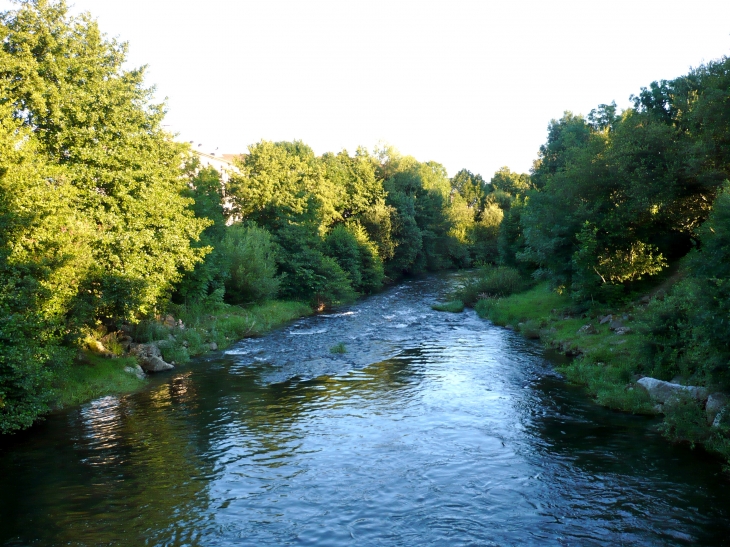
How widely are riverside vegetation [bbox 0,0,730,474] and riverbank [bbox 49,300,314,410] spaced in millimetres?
108

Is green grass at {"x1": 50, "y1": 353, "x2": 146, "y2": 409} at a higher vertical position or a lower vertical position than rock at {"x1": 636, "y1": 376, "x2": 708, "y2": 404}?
higher

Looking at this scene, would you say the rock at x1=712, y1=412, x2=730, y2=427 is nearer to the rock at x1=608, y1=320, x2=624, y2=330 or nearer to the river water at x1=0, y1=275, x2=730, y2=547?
the river water at x1=0, y1=275, x2=730, y2=547

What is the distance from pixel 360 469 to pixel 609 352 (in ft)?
45.8

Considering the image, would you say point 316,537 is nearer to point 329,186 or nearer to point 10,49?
point 10,49

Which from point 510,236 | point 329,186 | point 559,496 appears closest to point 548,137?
point 510,236

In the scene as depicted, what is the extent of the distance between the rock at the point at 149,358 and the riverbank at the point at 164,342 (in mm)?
587

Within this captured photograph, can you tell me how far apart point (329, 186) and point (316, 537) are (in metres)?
57.3

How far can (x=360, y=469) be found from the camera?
1448 centimetres

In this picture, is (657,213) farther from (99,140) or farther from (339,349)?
(99,140)

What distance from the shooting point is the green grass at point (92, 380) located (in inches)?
835

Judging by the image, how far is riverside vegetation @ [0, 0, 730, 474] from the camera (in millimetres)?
17172

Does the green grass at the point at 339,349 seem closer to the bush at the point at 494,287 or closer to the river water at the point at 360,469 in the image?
the river water at the point at 360,469

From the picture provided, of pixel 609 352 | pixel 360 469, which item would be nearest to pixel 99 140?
pixel 360 469

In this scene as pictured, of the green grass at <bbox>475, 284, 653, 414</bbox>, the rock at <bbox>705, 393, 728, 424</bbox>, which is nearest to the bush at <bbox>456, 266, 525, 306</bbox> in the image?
the green grass at <bbox>475, 284, 653, 414</bbox>
